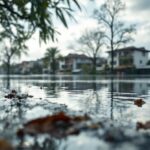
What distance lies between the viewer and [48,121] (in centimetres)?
265

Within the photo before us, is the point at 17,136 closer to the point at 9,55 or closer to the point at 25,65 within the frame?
the point at 9,55

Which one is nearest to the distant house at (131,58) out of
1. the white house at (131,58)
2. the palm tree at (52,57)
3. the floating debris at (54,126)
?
the white house at (131,58)

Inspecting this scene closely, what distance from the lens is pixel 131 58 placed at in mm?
104625

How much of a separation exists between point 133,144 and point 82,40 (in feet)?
264

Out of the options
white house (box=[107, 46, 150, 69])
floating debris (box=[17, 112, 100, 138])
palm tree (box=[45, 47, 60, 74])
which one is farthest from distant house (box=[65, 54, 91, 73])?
floating debris (box=[17, 112, 100, 138])

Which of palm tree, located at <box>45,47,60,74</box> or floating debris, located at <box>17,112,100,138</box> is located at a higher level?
palm tree, located at <box>45,47,60,74</box>

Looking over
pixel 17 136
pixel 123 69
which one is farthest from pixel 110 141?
pixel 123 69

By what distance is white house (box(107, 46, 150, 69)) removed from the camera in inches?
4008

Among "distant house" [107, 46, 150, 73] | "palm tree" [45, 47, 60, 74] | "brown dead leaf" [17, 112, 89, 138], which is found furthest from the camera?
"palm tree" [45, 47, 60, 74]

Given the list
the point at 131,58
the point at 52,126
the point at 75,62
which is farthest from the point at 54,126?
the point at 75,62

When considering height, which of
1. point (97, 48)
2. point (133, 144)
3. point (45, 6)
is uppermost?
point (97, 48)

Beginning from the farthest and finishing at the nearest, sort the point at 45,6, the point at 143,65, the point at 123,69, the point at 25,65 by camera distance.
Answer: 1. the point at 25,65
2. the point at 143,65
3. the point at 123,69
4. the point at 45,6

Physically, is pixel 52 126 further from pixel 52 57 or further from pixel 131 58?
pixel 52 57

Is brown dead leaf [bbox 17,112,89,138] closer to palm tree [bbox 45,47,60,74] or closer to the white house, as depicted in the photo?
the white house
